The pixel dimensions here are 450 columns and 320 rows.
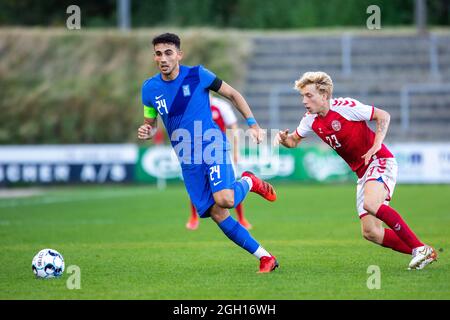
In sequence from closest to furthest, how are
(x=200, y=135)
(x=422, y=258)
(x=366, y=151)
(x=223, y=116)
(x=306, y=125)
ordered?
(x=422, y=258)
(x=200, y=135)
(x=366, y=151)
(x=306, y=125)
(x=223, y=116)

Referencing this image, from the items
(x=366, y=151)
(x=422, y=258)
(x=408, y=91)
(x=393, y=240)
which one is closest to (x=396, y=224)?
(x=393, y=240)

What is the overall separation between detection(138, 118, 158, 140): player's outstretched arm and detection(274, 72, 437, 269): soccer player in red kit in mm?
1268

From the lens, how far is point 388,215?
9266mm

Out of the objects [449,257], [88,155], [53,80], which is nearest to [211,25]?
[53,80]

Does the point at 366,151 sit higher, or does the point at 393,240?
the point at 366,151

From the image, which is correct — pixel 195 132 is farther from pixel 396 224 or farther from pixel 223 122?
pixel 223 122

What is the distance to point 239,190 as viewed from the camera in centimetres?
929

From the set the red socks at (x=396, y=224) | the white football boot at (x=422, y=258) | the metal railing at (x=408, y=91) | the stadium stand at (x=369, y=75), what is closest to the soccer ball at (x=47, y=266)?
the red socks at (x=396, y=224)

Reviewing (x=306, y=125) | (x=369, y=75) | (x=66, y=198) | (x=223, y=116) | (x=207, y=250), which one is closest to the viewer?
(x=306, y=125)

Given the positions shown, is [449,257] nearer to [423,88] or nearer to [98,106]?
[423,88]

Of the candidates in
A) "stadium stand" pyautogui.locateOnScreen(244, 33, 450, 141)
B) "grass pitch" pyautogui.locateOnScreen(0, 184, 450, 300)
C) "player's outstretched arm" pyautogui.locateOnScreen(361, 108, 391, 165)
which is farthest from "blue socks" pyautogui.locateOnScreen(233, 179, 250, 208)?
"stadium stand" pyautogui.locateOnScreen(244, 33, 450, 141)

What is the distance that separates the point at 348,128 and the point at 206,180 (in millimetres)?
1516

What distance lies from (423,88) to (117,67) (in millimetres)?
11135

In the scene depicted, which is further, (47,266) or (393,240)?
(393,240)
